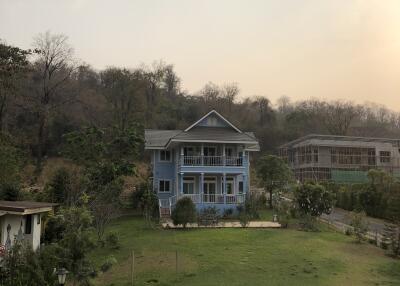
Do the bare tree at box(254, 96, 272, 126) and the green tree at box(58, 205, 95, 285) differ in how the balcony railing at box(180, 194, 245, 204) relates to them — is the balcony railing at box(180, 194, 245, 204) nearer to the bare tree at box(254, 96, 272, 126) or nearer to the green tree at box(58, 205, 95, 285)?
the green tree at box(58, 205, 95, 285)

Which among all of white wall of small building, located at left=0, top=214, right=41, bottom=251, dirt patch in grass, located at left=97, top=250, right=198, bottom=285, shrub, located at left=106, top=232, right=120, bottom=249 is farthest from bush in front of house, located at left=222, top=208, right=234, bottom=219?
white wall of small building, located at left=0, top=214, right=41, bottom=251

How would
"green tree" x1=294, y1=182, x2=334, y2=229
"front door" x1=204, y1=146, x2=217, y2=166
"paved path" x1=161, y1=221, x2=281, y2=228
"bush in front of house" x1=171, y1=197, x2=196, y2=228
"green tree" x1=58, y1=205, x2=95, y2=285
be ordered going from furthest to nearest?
"front door" x1=204, y1=146, x2=217, y2=166, "green tree" x1=294, y1=182, x2=334, y2=229, "paved path" x1=161, y1=221, x2=281, y2=228, "bush in front of house" x1=171, y1=197, x2=196, y2=228, "green tree" x1=58, y1=205, x2=95, y2=285

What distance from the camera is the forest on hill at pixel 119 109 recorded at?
164 ft

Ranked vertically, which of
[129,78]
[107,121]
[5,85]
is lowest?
[5,85]

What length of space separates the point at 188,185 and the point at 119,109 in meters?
23.0

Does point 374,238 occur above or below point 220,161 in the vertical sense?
below

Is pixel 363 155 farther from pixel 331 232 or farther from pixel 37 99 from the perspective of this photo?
pixel 37 99

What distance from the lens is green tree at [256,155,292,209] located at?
37.2 m

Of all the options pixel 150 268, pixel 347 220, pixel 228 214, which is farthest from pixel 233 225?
pixel 150 268

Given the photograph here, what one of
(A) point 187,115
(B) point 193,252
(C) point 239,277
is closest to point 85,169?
(B) point 193,252

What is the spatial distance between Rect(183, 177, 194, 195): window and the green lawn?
10.2 m

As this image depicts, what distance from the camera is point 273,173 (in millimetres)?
37219

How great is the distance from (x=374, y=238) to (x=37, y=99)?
3964 centimetres

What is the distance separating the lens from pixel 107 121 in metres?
56.4
